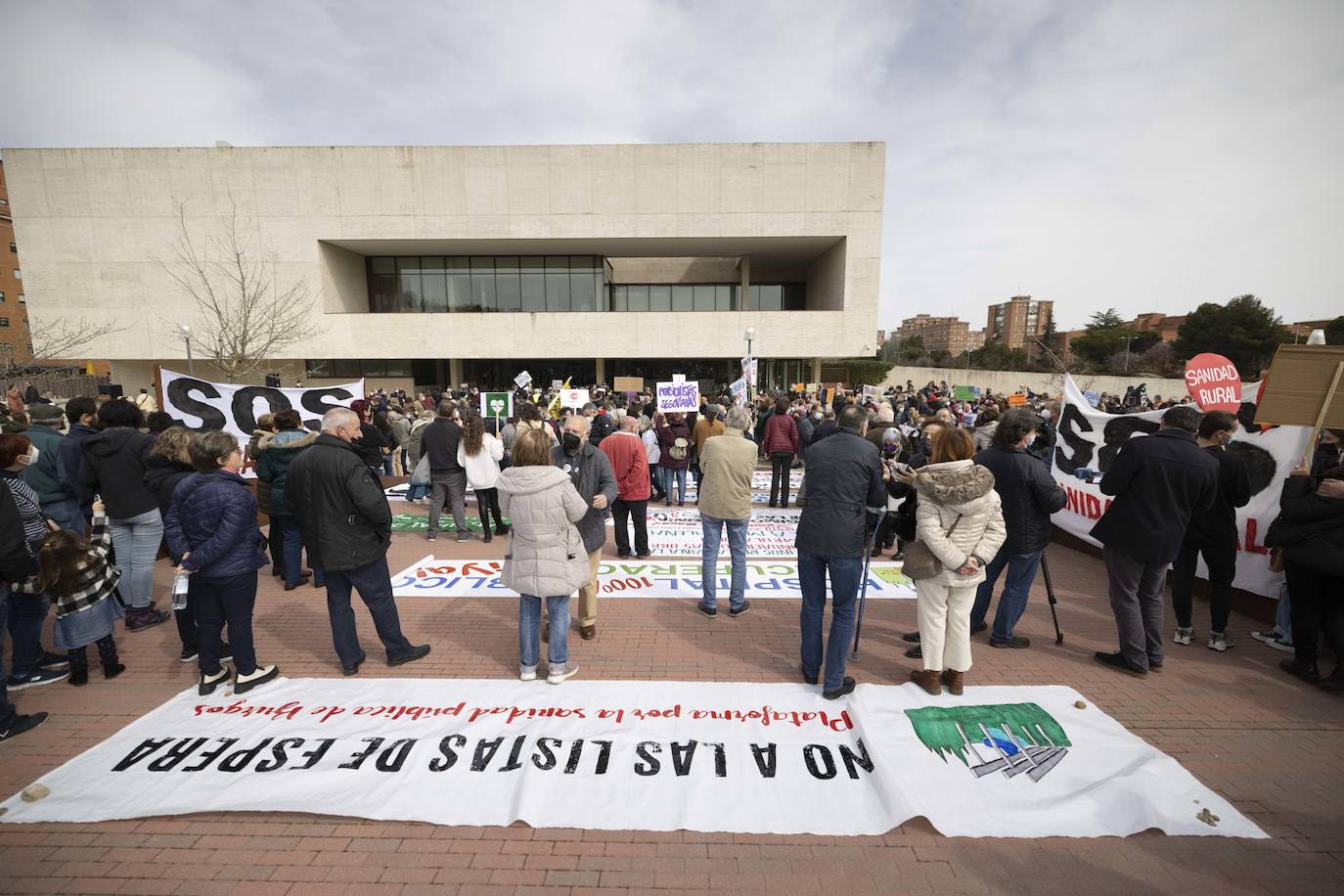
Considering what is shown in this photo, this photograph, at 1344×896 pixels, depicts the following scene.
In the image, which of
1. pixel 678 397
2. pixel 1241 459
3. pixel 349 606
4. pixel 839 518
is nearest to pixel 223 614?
pixel 349 606

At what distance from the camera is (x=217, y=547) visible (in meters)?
3.80

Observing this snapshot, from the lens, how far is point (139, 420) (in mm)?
5301

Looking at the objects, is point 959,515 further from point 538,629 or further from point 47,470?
point 47,470

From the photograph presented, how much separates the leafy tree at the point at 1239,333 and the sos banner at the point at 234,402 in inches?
2067

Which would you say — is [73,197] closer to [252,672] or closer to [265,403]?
[265,403]

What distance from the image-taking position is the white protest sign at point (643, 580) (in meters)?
6.19

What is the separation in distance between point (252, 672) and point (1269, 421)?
8.82m

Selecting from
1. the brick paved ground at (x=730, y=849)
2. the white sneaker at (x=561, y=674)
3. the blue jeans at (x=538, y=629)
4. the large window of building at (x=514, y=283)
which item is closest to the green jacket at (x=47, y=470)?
the brick paved ground at (x=730, y=849)

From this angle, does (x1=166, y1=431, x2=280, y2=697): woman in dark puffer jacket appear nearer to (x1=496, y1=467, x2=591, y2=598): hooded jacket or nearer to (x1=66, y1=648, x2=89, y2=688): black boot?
(x1=66, y1=648, x2=89, y2=688): black boot

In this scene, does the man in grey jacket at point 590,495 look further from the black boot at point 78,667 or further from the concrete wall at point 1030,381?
the concrete wall at point 1030,381

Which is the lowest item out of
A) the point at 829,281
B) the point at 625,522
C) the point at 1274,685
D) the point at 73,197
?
the point at 1274,685

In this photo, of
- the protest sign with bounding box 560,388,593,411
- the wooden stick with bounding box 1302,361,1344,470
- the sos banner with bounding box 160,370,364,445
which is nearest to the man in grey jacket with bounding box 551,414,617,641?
the sos banner with bounding box 160,370,364,445

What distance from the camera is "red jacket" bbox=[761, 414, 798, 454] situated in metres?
9.60

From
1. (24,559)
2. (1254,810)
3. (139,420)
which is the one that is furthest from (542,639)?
(1254,810)
